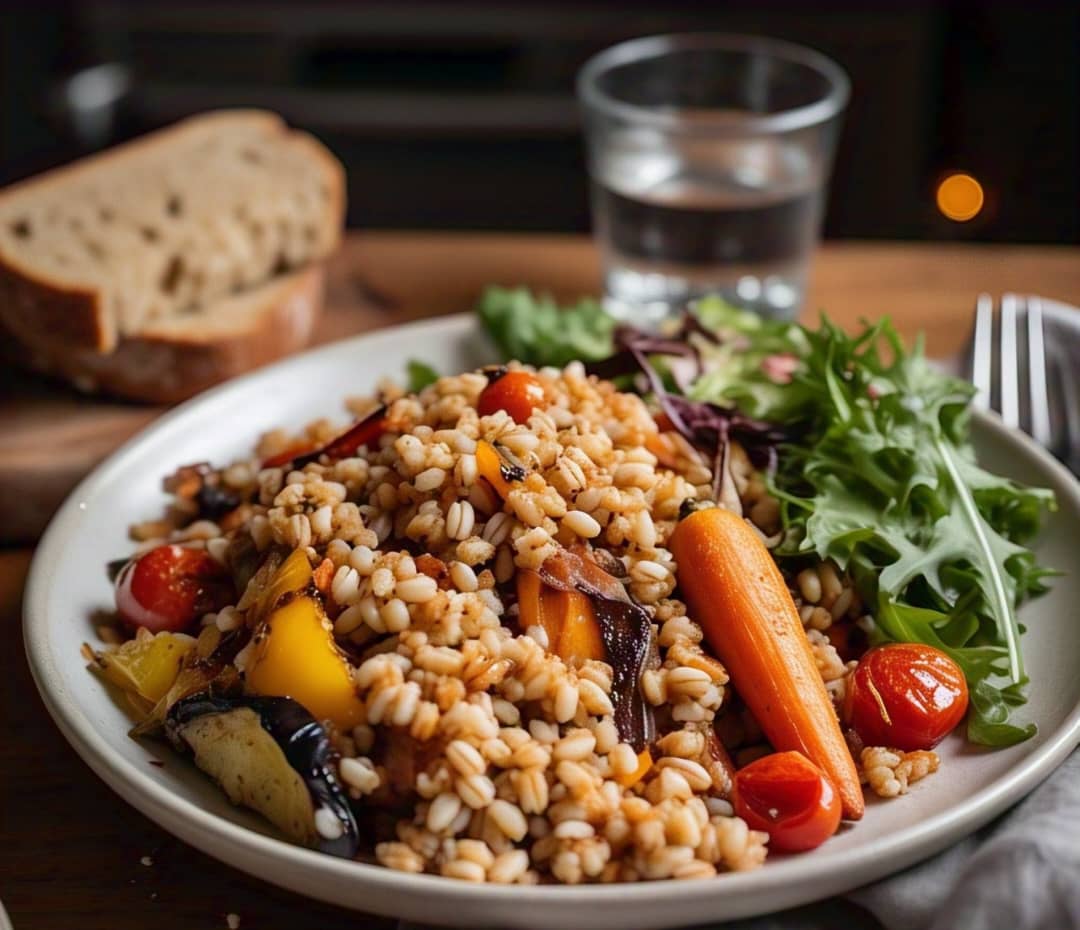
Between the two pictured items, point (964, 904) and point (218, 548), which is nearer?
point (964, 904)

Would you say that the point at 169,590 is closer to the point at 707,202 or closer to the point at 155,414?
the point at 155,414

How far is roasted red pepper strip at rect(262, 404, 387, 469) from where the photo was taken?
8.80 feet

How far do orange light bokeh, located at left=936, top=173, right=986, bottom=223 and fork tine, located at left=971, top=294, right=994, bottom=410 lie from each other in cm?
342

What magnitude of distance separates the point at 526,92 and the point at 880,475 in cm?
438

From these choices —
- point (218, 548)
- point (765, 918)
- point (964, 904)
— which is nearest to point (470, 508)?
point (218, 548)

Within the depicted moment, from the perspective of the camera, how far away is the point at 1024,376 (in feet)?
11.3

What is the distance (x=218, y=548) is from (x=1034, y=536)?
1.64m

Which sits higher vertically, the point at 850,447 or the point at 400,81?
the point at 850,447

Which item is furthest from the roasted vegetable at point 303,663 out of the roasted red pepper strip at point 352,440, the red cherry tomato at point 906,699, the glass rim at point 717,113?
the glass rim at point 717,113

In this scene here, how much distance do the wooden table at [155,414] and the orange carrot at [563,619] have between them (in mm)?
510

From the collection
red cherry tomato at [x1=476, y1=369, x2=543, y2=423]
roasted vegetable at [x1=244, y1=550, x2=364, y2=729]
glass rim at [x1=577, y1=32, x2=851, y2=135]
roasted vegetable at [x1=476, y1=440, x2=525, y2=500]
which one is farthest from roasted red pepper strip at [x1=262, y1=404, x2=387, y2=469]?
glass rim at [x1=577, y1=32, x2=851, y2=135]

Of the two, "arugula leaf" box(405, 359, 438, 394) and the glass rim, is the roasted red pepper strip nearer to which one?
"arugula leaf" box(405, 359, 438, 394)

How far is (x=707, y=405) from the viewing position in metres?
2.99

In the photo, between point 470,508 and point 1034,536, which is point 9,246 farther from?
point 1034,536
